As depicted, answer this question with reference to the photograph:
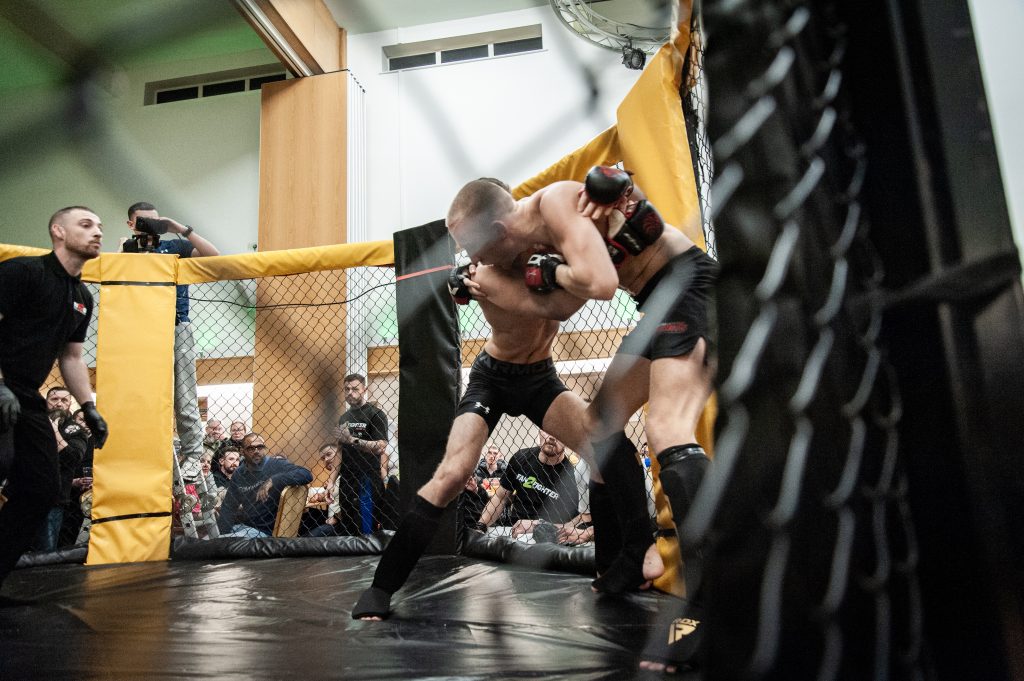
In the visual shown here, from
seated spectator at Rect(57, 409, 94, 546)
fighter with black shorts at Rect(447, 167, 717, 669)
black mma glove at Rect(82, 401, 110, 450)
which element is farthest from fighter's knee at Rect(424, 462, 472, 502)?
seated spectator at Rect(57, 409, 94, 546)

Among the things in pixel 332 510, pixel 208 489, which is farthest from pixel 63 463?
pixel 332 510

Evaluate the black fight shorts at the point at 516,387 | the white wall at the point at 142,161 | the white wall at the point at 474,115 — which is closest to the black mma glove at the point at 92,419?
the black fight shorts at the point at 516,387

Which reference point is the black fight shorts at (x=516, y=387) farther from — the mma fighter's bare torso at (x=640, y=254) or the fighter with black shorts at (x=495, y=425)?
the mma fighter's bare torso at (x=640, y=254)

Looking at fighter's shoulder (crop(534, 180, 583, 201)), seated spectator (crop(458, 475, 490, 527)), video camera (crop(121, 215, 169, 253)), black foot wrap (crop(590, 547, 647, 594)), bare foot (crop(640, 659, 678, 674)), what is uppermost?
video camera (crop(121, 215, 169, 253))

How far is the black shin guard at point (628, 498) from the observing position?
210 centimetres

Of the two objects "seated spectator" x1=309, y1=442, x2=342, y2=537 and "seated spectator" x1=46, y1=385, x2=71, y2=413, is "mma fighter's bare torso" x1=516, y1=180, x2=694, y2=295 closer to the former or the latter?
"seated spectator" x1=309, y1=442, x2=342, y2=537

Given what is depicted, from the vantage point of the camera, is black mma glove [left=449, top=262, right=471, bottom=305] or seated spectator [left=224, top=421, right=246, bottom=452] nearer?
black mma glove [left=449, top=262, right=471, bottom=305]

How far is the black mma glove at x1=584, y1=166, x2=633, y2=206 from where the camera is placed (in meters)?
1.68

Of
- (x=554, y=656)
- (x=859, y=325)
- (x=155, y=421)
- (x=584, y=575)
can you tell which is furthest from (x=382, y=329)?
(x=859, y=325)

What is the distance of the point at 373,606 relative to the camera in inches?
78.5

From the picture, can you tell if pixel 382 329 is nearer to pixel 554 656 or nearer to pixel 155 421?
pixel 155 421

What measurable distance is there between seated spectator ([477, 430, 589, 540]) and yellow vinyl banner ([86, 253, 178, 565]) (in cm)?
168

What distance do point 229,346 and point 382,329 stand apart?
1.77m

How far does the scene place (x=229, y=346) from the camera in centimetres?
730
